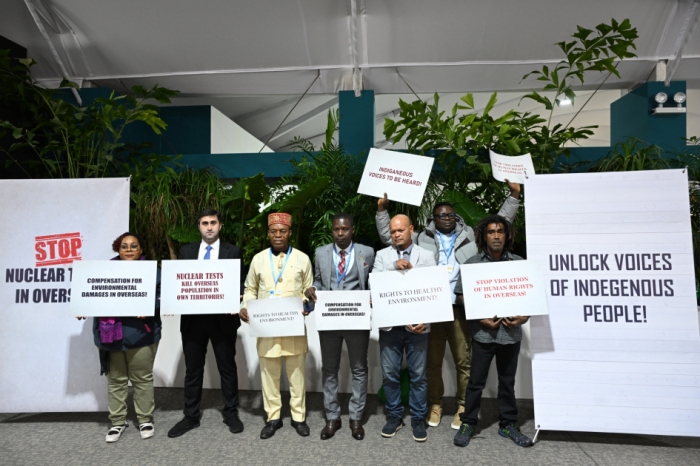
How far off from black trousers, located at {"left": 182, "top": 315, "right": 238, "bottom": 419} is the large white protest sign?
65.1 inches

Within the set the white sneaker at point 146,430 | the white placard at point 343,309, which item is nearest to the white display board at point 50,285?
the white sneaker at point 146,430

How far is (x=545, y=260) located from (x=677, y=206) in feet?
2.80

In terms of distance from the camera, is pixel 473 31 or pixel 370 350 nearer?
pixel 370 350

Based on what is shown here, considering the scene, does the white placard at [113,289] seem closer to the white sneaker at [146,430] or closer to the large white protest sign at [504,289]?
the white sneaker at [146,430]

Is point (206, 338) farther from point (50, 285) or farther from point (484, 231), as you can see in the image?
point (484, 231)

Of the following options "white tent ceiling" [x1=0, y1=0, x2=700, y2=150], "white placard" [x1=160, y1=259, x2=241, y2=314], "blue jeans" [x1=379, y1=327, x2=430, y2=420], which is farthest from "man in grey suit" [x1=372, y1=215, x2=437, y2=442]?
"white tent ceiling" [x1=0, y1=0, x2=700, y2=150]

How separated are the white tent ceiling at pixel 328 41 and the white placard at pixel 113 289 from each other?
349 centimetres

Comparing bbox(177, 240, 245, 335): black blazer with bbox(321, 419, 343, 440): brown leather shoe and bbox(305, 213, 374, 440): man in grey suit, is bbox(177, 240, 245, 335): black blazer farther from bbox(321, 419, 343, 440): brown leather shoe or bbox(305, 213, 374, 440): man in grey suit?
bbox(321, 419, 343, 440): brown leather shoe

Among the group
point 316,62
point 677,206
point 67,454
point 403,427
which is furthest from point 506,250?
point 316,62

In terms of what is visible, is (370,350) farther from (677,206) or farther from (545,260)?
(677,206)

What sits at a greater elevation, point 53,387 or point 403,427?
point 53,387

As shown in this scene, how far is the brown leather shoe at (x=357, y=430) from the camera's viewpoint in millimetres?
2844

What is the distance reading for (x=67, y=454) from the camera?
105 inches

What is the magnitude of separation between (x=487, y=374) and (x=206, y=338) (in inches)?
75.4
